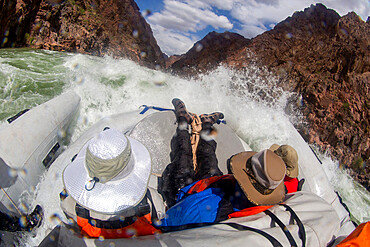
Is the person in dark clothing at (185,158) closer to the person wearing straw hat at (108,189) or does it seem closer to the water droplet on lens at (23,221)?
the person wearing straw hat at (108,189)

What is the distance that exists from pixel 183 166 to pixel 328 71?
314 inches

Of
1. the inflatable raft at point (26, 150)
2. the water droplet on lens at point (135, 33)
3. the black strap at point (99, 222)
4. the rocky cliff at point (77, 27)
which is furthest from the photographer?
the water droplet on lens at point (135, 33)

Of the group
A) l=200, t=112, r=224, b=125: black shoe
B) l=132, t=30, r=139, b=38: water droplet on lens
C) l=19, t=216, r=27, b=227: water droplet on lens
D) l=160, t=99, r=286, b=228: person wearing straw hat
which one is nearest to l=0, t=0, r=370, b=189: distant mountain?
l=132, t=30, r=139, b=38: water droplet on lens

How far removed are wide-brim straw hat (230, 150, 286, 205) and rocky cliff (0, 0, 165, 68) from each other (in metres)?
8.81

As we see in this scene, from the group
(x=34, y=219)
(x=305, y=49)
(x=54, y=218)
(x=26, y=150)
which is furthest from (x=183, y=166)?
A: (x=305, y=49)

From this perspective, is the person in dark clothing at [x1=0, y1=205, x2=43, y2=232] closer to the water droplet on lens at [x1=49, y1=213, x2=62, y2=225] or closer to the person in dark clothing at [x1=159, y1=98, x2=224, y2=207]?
the water droplet on lens at [x1=49, y1=213, x2=62, y2=225]

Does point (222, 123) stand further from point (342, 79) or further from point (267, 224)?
point (342, 79)

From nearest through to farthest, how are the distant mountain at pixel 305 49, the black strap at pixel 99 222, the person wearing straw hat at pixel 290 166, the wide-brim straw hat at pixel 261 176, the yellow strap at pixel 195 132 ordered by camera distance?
the black strap at pixel 99 222
the wide-brim straw hat at pixel 261 176
the person wearing straw hat at pixel 290 166
the yellow strap at pixel 195 132
the distant mountain at pixel 305 49

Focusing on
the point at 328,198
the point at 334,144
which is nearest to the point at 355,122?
the point at 334,144

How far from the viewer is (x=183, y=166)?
79.0 inches

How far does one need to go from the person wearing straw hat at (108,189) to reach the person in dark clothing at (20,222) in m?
0.61

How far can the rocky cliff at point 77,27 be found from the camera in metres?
7.64

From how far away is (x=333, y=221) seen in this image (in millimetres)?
1029

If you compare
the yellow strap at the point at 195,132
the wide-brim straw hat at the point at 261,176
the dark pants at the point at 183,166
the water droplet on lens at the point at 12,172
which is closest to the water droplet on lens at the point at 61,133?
the water droplet on lens at the point at 12,172
